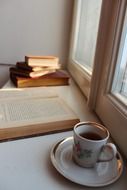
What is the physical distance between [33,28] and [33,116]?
0.74m

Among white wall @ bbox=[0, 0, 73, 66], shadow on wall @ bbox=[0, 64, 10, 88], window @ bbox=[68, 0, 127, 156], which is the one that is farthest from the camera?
shadow on wall @ bbox=[0, 64, 10, 88]

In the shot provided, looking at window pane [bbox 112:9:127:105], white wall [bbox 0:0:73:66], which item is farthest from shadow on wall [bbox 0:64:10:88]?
window pane [bbox 112:9:127:105]

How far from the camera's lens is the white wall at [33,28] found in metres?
1.13

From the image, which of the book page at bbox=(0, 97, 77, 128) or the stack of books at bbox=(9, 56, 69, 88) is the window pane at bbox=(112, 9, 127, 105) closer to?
the book page at bbox=(0, 97, 77, 128)

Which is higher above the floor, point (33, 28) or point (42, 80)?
point (33, 28)

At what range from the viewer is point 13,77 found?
0.97 m

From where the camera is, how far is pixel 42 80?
37.8 inches

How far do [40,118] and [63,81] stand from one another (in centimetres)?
42

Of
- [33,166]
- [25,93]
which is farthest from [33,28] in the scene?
[33,166]

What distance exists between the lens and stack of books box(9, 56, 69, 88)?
3.07 feet

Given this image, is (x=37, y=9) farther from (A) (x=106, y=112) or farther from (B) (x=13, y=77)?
(A) (x=106, y=112)

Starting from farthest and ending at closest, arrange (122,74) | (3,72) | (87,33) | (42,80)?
1. (3,72)
2. (87,33)
3. (42,80)
4. (122,74)

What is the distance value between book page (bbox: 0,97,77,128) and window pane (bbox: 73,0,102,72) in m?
0.33

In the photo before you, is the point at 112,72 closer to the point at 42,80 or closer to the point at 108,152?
the point at 108,152
